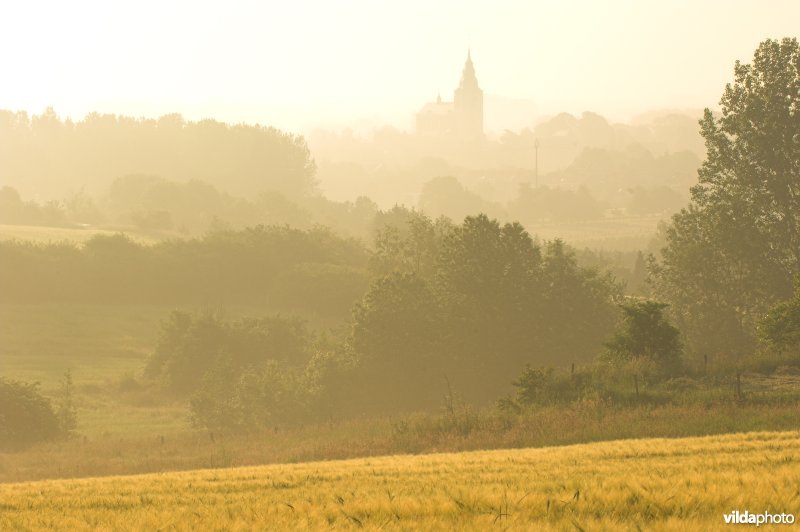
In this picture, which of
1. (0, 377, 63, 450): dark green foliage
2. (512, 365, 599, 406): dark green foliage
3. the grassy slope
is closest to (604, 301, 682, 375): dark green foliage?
(512, 365, 599, 406): dark green foliage

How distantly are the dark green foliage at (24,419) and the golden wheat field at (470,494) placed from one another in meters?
29.5

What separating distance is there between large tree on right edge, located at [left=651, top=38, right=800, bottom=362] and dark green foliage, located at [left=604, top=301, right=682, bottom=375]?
17.9m

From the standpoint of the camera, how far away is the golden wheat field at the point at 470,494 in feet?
54.9

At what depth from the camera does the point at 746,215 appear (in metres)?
66.0

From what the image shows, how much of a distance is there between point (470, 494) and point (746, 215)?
167ft

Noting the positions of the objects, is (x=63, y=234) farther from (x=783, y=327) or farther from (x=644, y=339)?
(x=783, y=327)

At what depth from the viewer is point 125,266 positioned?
10888cm

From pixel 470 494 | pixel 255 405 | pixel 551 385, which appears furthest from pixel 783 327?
pixel 470 494

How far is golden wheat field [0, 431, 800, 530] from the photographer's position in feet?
54.9

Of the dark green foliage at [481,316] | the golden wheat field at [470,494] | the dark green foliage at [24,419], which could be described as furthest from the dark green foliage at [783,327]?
the dark green foliage at [24,419]

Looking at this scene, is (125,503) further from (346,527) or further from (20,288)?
(20,288)

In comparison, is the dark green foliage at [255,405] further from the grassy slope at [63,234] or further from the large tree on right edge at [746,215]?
the grassy slope at [63,234]

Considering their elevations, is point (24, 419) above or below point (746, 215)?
below

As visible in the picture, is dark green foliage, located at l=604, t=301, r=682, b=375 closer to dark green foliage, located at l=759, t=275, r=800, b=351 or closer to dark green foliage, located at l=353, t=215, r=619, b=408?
dark green foliage, located at l=759, t=275, r=800, b=351
